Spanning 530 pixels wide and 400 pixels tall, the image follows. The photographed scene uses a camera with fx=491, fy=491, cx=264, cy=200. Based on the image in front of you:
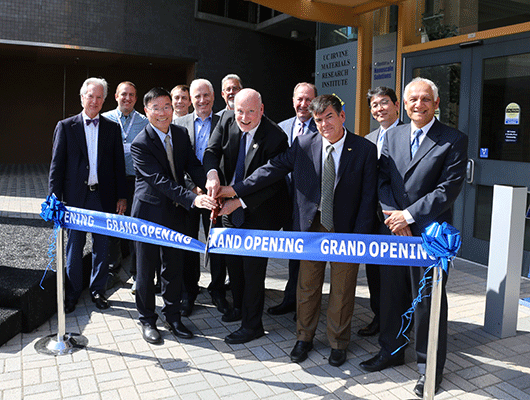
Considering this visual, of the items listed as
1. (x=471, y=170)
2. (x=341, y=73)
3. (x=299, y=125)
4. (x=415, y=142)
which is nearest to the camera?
(x=415, y=142)

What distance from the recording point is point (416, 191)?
322cm

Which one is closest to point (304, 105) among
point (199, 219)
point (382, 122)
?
point (382, 122)

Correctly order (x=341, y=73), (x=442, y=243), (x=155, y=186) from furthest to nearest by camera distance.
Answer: (x=341, y=73)
(x=155, y=186)
(x=442, y=243)

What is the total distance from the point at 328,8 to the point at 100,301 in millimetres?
5348

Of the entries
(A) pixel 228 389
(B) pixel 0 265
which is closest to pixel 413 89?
(A) pixel 228 389

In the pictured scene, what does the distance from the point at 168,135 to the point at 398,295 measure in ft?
7.07

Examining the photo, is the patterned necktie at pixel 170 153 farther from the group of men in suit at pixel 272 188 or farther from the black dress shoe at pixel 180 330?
the black dress shoe at pixel 180 330

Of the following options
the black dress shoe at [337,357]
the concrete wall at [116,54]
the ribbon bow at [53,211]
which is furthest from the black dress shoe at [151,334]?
the concrete wall at [116,54]

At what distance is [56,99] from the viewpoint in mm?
17922

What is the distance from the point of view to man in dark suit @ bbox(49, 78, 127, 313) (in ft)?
14.4

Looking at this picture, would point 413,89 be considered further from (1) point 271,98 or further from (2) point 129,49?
(1) point 271,98

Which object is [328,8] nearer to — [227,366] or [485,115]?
[485,115]

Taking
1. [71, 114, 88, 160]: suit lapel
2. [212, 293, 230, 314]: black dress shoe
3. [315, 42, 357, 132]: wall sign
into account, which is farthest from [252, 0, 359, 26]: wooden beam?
[212, 293, 230, 314]: black dress shoe

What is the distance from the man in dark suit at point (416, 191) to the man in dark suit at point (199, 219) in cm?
165
